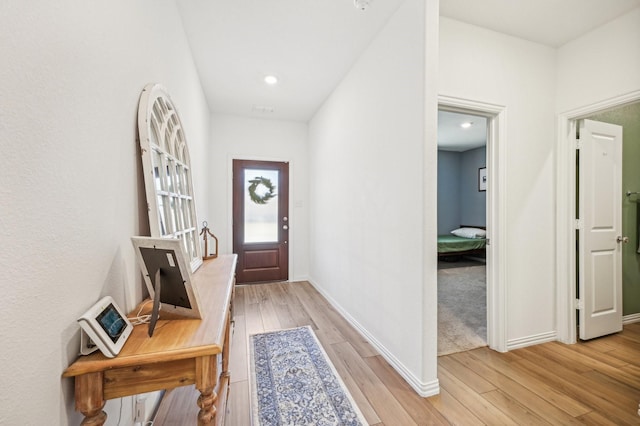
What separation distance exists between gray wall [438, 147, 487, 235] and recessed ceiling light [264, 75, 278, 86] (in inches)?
204

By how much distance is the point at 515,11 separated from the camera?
207 cm

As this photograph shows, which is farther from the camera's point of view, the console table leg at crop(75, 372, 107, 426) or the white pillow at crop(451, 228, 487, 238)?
the white pillow at crop(451, 228, 487, 238)

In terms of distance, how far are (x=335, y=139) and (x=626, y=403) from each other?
3.20 meters

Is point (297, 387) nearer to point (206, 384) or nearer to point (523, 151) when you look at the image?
point (206, 384)

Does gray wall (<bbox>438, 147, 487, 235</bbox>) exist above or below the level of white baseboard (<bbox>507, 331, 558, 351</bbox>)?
above

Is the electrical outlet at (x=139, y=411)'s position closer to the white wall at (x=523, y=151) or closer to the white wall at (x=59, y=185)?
the white wall at (x=59, y=185)

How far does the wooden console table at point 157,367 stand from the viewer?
77 cm

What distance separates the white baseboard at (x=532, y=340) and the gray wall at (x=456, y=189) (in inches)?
179

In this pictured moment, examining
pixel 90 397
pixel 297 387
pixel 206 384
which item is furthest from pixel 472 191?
pixel 90 397

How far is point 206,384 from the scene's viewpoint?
34.7 inches

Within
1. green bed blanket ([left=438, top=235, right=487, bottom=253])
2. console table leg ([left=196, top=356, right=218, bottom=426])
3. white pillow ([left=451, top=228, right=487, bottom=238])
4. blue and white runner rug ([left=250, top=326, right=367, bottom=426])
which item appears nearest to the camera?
console table leg ([left=196, top=356, right=218, bottom=426])

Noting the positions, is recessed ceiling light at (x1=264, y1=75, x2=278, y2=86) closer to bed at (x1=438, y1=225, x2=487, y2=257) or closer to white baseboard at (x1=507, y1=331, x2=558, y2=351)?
white baseboard at (x1=507, y1=331, x2=558, y2=351)

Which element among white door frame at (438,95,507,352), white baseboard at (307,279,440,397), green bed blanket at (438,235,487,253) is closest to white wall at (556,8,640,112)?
white door frame at (438,95,507,352)

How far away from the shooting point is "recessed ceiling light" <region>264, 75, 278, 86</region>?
3.06 meters
